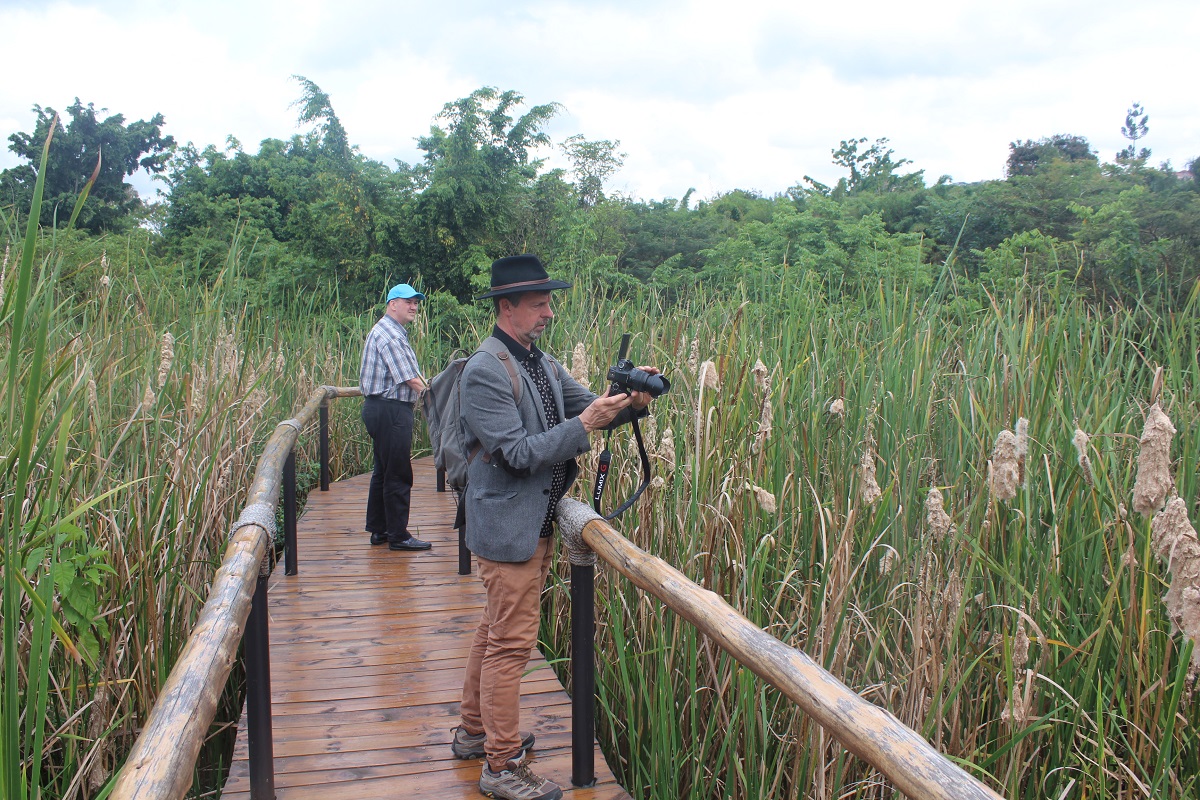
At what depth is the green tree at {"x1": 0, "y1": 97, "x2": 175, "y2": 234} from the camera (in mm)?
18531

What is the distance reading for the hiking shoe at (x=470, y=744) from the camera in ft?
9.15

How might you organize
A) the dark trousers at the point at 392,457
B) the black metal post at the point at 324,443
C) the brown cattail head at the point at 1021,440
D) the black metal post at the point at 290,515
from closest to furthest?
the brown cattail head at the point at 1021,440 < the black metal post at the point at 290,515 < the dark trousers at the point at 392,457 < the black metal post at the point at 324,443

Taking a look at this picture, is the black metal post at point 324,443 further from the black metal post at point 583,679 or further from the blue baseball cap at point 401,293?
the black metal post at point 583,679

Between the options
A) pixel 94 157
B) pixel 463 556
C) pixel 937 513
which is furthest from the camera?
pixel 94 157

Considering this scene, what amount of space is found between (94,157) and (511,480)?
22587 mm

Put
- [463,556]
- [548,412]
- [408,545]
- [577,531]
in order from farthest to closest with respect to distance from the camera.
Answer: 1. [408,545]
2. [463,556]
3. [548,412]
4. [577,531]

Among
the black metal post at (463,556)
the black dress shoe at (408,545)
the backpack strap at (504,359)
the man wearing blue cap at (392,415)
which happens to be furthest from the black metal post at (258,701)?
the black dress shoe at (408,545)

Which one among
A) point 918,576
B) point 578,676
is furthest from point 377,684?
point 918,576

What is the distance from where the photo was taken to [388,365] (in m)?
5.20

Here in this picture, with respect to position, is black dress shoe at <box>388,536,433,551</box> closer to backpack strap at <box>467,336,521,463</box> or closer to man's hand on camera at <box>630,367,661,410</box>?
backpack strap at <box>467,336,521,463</box>

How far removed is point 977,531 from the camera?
238 centimetres

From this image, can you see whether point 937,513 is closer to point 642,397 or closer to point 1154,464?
point 1154,464

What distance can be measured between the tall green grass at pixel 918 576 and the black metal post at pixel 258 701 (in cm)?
103

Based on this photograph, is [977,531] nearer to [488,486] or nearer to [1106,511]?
[1106,511]
